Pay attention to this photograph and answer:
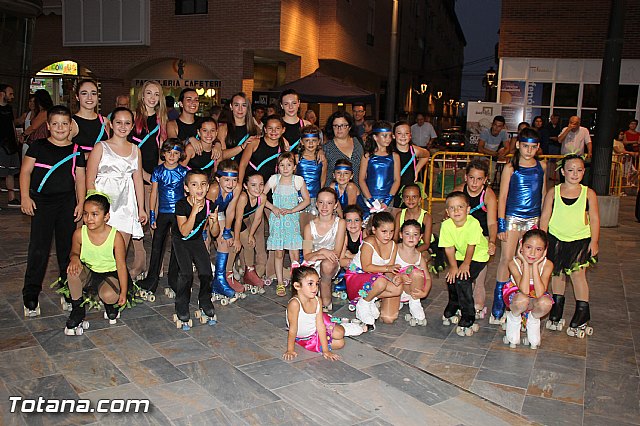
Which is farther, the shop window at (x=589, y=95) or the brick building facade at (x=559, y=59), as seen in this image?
the shop window at (x=589, y=95)

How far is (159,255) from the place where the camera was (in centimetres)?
623

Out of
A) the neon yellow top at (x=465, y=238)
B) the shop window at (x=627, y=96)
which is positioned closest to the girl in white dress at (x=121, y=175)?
the neon yellow top at (x=465, y=238)

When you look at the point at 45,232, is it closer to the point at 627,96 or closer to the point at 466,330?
the point at 466,330

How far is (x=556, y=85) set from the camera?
20.2 metres

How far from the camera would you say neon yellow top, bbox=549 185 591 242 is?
549 centimetres

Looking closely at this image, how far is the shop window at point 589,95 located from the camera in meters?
19.9

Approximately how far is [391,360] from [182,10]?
62.7 ft

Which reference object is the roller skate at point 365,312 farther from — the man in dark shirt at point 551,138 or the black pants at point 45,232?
the man in dark shirt at point 551,138

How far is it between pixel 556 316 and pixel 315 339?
239 centimetres

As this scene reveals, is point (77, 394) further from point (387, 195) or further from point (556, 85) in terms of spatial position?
point (556, 85)

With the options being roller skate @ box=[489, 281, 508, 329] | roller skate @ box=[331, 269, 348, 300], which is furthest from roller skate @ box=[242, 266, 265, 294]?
roller skate @ box=[489, 281, 508, 329]

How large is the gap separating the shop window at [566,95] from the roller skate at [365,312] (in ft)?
56.1

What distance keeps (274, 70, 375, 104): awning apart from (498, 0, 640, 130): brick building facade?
7205 mm

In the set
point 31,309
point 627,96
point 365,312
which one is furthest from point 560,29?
point 31,309
